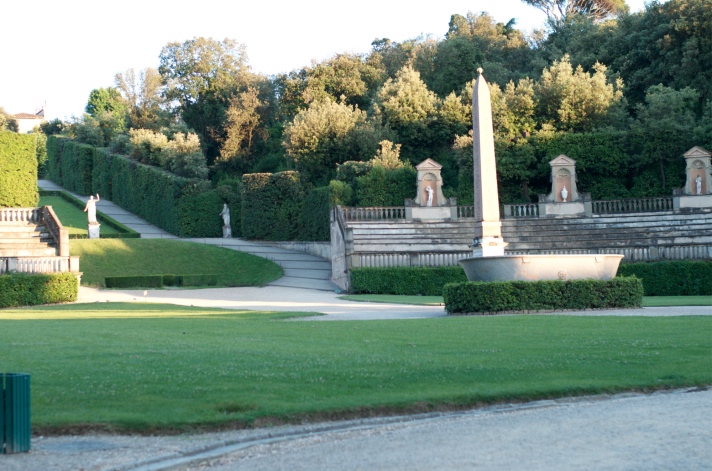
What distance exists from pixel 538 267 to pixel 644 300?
22.4 ft

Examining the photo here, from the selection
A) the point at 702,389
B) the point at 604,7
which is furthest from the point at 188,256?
the point at 604,7

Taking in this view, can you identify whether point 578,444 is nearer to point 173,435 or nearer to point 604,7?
point 173,435

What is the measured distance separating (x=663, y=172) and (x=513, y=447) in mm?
41571

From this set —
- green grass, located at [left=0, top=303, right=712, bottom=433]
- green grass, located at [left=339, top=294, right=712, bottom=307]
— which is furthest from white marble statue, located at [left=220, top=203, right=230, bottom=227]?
green grass, located at [left=0, top=303, right=712, bottom=433]

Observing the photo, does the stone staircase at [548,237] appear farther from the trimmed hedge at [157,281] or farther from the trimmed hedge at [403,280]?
the trimmed hedge at [157,281]

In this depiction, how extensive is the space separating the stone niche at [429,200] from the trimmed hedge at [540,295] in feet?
67.0

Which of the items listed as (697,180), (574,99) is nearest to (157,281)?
(574,99)

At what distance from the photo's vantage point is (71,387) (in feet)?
32.1

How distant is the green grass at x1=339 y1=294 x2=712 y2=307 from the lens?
27.0 meters

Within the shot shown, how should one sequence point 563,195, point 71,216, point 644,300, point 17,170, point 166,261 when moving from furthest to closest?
1. point 71,216
2. point 17,170
3. point 563,195
4. point 166,261
5. point 644,300

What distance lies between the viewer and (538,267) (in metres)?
25.2

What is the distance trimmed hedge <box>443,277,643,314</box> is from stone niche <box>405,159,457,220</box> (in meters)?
20.4

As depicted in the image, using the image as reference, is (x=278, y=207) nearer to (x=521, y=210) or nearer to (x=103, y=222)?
(x=521, y=210)

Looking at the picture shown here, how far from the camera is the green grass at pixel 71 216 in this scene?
52.1 metres
